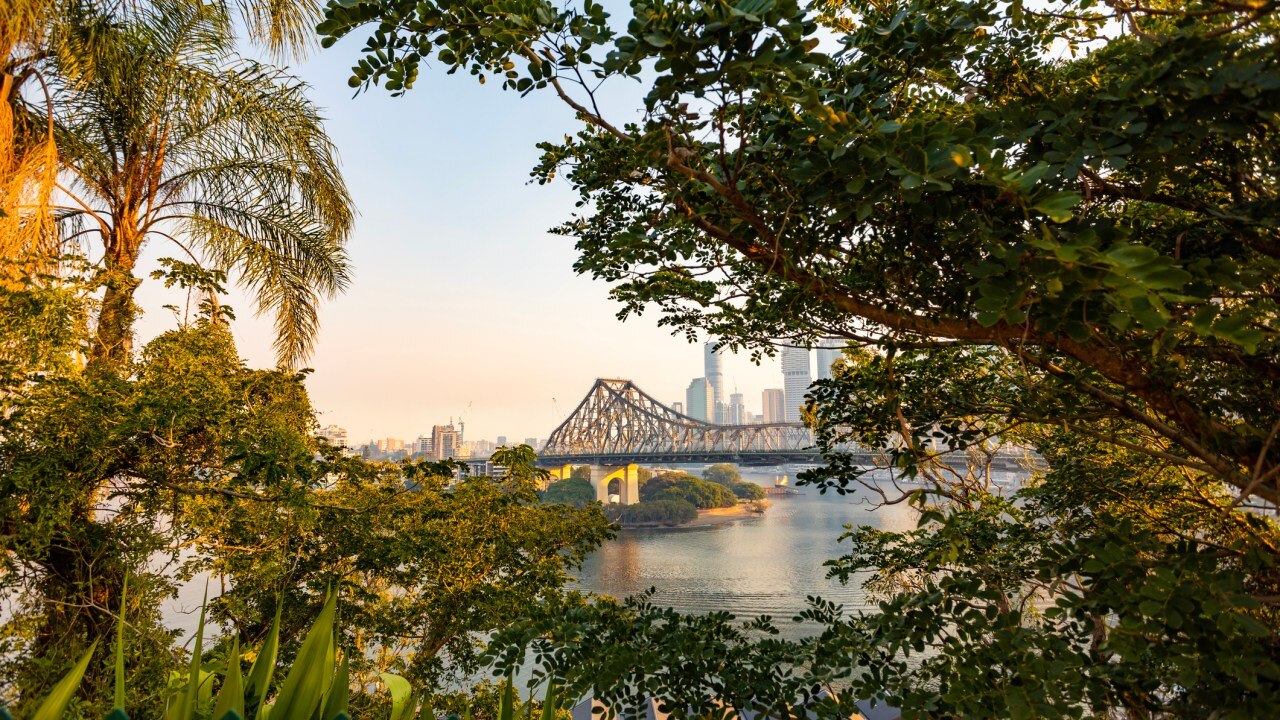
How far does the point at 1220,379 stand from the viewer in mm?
1275

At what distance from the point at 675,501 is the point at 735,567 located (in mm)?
8634

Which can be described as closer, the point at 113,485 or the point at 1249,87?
the point at 1249,87

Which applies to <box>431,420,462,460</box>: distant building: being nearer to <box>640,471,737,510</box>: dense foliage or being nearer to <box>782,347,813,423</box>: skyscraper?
<box>640,471,737,510</box>: dense foliage

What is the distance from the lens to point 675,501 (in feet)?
79.9

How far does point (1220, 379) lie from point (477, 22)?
164cm

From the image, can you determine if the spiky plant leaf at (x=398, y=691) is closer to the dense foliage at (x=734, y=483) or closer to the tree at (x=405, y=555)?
the tree at (x=405, y=555)

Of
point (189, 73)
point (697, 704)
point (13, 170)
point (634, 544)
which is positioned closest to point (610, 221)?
point (697, 704)

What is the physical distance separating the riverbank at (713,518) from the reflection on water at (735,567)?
57 cm

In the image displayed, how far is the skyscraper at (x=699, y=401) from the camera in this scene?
72750 millimetres

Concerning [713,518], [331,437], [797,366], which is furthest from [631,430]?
[331,437]

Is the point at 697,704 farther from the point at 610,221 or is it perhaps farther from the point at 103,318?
the point at 103,318

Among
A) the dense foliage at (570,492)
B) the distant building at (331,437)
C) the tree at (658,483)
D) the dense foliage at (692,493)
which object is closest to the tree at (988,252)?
the distant building at (331,437)

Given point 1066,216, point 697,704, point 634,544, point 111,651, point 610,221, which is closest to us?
point 1066,216

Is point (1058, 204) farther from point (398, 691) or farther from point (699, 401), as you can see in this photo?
point (699, 401)
